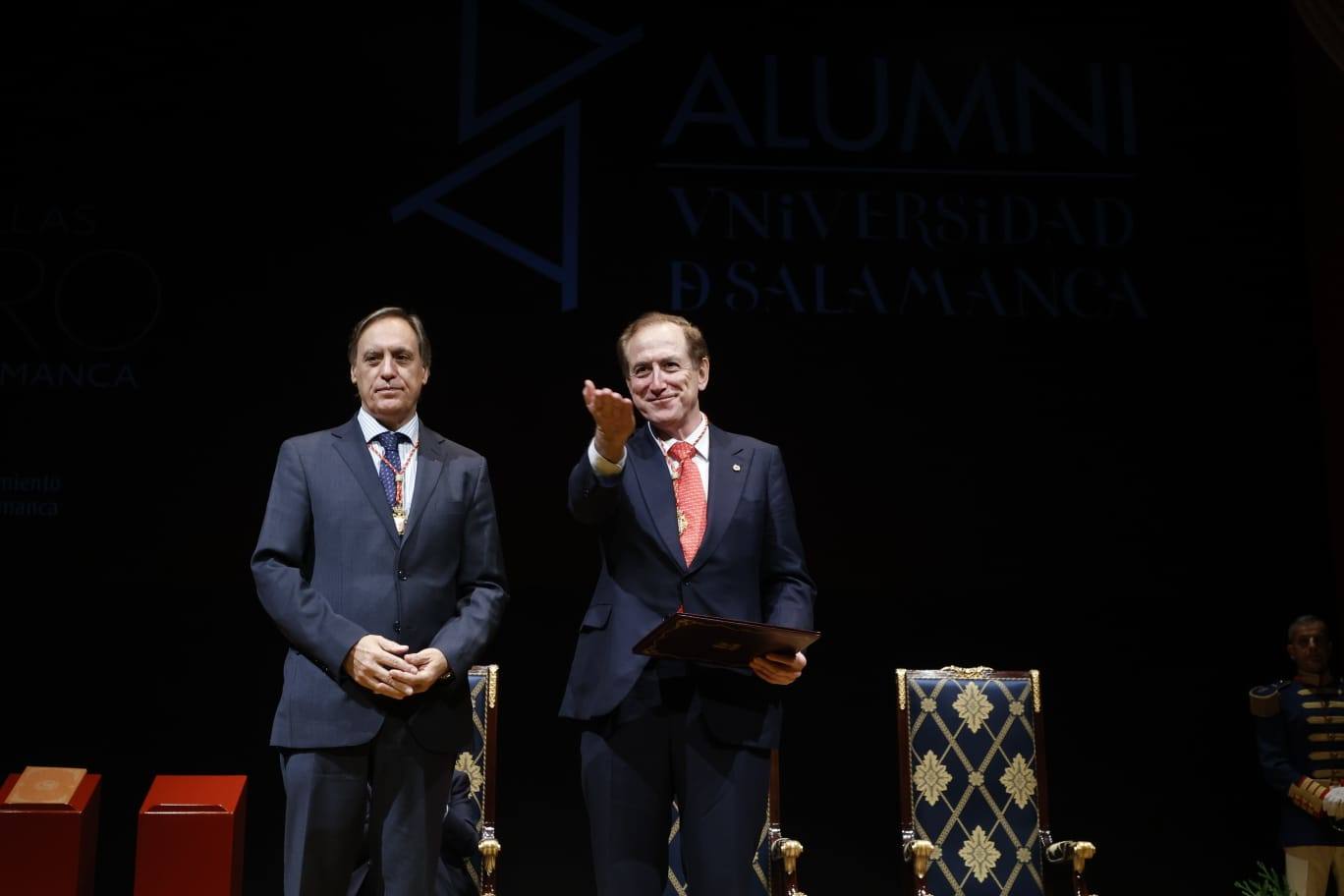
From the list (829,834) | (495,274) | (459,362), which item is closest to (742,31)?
(495,274)

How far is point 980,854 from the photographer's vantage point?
4078 millimetres

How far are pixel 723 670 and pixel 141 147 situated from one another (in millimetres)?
3033

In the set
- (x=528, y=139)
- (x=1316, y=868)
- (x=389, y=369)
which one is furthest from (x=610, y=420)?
(x=1316, y=868)

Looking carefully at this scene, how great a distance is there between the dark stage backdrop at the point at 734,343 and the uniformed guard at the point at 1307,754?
219mm

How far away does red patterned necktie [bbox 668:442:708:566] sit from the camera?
2828 mm

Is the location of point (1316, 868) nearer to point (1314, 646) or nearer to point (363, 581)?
point (1314, 646)

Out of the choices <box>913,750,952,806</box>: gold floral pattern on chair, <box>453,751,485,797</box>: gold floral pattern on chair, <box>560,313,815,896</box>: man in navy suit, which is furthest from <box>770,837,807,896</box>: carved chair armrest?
<box>560,313,815,896</box>: man in navy suit

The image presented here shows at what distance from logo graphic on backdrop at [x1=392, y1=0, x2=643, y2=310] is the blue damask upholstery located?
4.47 feet

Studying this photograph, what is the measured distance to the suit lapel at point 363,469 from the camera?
2.86m

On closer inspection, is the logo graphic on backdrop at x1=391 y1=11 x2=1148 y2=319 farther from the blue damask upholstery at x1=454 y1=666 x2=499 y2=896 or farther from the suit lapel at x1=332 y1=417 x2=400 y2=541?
the suit lapel at x1=332 y1=417 x2=400 y2=541

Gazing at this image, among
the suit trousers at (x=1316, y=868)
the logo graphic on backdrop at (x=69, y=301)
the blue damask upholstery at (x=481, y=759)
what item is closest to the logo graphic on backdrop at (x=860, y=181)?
the logo graphic on backdrop at (x=69, y=301)

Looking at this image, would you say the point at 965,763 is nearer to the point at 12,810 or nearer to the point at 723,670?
the point at 723,670

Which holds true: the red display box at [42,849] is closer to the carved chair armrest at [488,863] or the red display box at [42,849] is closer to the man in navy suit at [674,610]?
the man in navy suit at [674,610]

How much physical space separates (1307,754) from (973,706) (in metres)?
1.20
